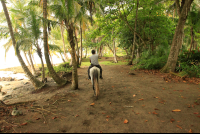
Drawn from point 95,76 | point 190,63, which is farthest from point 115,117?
point 190,63

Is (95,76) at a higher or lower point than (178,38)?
lower

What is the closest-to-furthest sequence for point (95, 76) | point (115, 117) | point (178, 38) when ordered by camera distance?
point (115, 117)
point (95, 76)
point (178, 38)

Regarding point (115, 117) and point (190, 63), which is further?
point (190, 63)

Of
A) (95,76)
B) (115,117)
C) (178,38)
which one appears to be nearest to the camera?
(115,117)

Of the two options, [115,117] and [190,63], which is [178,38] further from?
[115,117]

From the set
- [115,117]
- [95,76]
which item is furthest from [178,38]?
[115,117]

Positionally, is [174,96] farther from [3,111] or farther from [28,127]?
[3,111]

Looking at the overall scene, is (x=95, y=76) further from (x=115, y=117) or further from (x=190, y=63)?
(x=190, y=63)

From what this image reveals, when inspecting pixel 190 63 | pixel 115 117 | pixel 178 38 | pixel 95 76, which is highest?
pixel 178 38

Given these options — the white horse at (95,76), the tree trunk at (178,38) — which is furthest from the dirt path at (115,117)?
the tree trunk at (178,38)

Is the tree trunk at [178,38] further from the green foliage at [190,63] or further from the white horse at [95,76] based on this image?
the white horse at [95,76]

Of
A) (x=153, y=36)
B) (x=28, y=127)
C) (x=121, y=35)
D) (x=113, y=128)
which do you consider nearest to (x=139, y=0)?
(x=153, y=36)

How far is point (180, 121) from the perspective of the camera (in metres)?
2.64

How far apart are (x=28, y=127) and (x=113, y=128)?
6.46 ft
